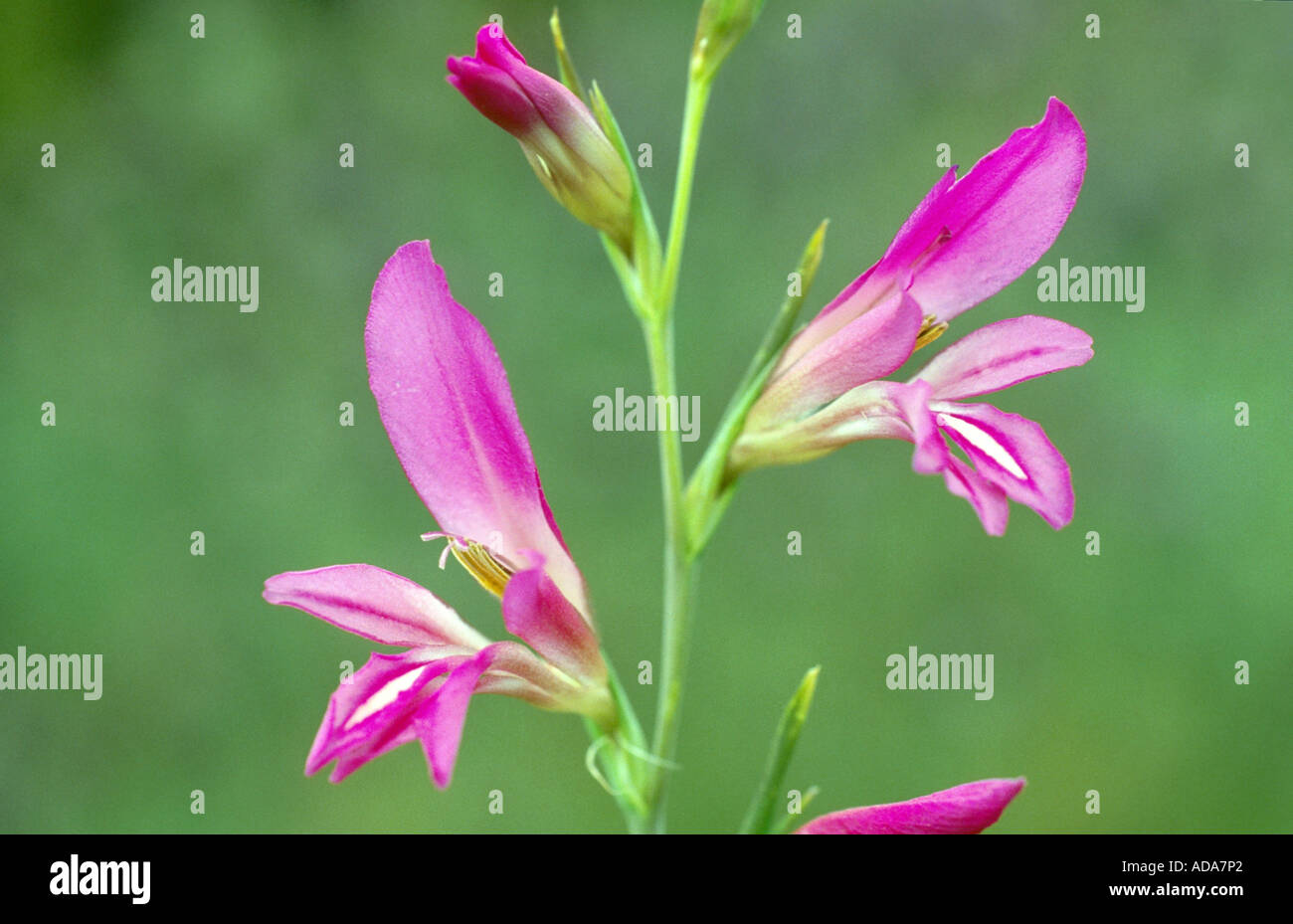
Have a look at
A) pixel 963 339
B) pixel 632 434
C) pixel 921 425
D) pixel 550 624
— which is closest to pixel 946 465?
pixel 921 425

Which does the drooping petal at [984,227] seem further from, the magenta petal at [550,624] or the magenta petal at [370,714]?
the magenta petal at [370,714]

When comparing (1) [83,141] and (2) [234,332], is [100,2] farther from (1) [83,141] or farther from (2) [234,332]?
(2) [234,332]

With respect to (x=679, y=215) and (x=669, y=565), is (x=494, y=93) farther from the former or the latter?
(x=669, y=565)

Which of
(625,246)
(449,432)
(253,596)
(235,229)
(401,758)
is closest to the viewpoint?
(449,432)

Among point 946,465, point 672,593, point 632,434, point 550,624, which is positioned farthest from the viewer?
point 632,434

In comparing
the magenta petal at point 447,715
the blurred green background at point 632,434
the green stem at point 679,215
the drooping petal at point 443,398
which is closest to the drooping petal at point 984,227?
the green stem at point 679,215
